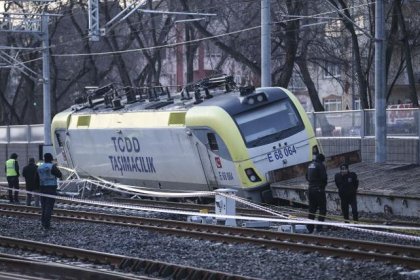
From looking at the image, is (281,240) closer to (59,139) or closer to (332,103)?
(59,139)

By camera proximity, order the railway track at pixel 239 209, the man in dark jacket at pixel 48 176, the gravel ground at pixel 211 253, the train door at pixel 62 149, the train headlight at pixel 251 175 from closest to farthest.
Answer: the gravel ground at pixel 211 253 < the man in dark jacket at pixel 48 176 < the railway track at pixel 239 209 < the train headlight at pixel 251 175 < the train door at pixel 62 149

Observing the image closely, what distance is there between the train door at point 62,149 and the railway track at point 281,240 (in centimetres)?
1008

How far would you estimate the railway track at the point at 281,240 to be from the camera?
47.3 ft

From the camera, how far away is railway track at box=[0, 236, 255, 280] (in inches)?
480

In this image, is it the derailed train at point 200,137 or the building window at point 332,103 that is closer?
the derailed train at point 200,137

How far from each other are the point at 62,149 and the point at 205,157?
997 centimetres

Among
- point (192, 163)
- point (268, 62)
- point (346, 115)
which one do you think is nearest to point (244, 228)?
point (192, 163)

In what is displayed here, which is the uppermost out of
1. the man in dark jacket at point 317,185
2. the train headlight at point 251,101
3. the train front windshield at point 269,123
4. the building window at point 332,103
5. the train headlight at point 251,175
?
the train headlight at point 251,101

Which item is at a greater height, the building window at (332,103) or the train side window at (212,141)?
the train side window at (212,141)

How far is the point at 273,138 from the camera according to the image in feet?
78.7

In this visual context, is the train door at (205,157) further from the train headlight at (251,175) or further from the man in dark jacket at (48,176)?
the man in dark jacket at (48,176)

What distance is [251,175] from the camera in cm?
2369

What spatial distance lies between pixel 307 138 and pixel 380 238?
23.6 feet

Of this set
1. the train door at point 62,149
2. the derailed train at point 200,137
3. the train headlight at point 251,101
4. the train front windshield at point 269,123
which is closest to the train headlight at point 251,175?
the derailed train at point 200,137
